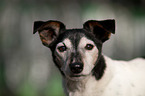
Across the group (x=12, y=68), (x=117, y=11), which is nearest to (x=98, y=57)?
(x=12, y=68)

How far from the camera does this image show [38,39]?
7770mm

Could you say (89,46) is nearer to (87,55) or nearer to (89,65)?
(87,55)

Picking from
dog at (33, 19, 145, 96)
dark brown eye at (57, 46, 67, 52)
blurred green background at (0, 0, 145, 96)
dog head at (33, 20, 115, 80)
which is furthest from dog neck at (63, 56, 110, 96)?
blurred green background at (0, 0, 145, 96)

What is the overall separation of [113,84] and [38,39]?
5.57m

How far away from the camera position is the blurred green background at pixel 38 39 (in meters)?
7.46

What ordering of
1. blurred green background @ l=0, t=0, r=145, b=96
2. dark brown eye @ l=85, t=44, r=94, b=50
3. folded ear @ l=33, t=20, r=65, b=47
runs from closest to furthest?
dark brown eye @ l=85, t=44, r=94, b=50 < folded ear @ l=33, t=20, r=65, b=47 < blurred green background @ l=0, t=0, r=145, b=96

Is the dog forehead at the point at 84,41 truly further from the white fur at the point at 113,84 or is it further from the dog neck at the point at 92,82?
the white fur at the point at 113,84

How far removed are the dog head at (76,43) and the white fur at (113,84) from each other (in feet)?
0.66

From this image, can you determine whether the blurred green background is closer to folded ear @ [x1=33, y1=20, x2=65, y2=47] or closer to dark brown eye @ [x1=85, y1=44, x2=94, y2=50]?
folded ear @ [x1=33, y1=20, x2=65, y2=47]

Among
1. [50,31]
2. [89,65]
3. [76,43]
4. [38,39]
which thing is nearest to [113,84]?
[89,65]

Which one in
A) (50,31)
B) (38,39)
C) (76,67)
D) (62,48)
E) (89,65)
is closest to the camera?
(76,67)

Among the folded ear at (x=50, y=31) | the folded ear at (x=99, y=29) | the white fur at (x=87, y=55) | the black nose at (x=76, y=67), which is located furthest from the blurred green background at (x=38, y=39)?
the black nose at (x=76, y=67)

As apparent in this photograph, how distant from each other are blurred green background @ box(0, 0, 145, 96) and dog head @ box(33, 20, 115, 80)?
4517 mm

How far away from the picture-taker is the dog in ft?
7.78
